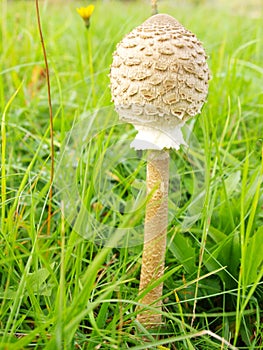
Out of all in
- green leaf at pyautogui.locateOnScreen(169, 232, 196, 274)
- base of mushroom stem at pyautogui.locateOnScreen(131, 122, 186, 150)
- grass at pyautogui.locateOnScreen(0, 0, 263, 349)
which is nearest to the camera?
grass at pyautogui.locateOnScreen(0, 0, 263, 349)

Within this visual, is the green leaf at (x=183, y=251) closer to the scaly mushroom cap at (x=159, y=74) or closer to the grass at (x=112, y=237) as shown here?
the grass at (x=112, y=237)

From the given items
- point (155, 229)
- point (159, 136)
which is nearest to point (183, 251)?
point (155, 229)

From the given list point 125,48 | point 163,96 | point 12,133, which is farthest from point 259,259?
point 12,133

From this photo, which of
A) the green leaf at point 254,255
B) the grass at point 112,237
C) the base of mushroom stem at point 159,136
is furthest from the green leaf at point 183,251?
the base of mushroom stem at point 159,136

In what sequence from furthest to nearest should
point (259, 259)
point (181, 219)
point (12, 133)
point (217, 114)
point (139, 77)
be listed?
1. point (217, 114)
2. point (12, 133)
3. point (181, 219)
4. point (259, 259)
5. point (139, 77)

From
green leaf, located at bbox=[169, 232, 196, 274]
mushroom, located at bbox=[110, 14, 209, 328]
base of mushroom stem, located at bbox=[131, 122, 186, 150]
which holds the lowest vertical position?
green leaf, located at bbox=[169, 232, 196, 274]

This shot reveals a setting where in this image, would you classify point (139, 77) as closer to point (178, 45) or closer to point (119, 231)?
point (178, 45)

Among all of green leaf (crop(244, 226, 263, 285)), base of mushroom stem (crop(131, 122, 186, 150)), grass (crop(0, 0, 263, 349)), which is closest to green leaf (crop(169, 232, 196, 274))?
grass (crop(0, 0, 263, 349))

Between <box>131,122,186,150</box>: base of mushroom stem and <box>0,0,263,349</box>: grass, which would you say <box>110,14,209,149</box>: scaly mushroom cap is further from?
<box>0,0,263,349</box>: grass
